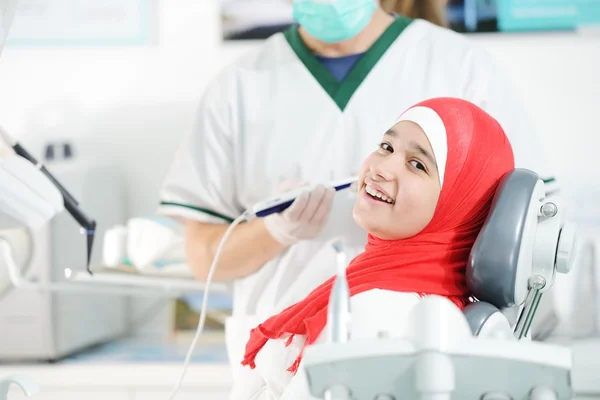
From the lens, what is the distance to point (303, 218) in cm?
153

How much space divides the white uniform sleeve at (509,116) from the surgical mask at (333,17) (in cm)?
25

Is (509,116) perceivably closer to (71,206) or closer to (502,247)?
(502,247)

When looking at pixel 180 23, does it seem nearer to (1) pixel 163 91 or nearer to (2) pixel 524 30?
(1) pixel 163 91

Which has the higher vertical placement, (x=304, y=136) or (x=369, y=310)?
(x=304, y=136)

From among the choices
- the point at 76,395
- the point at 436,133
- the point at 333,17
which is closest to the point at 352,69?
the point at 333,17

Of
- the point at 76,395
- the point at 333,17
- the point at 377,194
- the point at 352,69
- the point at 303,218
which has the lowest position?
the point at 76,395

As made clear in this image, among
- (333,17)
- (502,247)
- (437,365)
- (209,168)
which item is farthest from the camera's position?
(209,168)

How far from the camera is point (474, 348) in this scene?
83 cm

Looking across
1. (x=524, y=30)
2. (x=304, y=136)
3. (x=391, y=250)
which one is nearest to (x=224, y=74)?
(x=304, y=136)

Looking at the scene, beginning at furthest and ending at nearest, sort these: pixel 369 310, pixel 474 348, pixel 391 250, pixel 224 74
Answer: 1. pixel 224 74
2. pixel 391 250
3. pixel 369 310
4. pixel 474 348

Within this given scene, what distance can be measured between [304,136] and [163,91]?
4.15 feet

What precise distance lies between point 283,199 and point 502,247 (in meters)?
0.46

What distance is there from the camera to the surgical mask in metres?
1.60

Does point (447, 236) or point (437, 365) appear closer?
point (437, 365)
